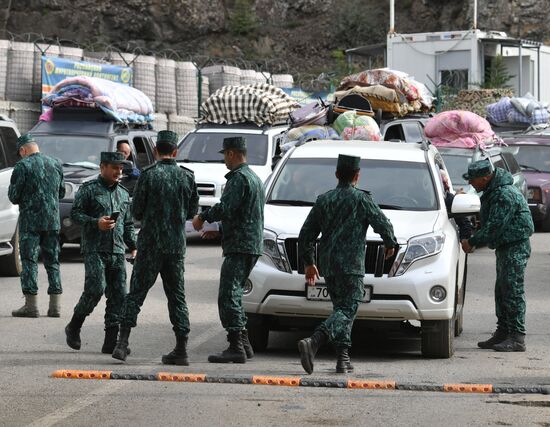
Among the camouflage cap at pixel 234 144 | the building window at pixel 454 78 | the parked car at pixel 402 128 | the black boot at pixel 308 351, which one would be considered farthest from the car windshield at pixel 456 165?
the building window at pixel 454 78

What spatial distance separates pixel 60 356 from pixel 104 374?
3.94ft

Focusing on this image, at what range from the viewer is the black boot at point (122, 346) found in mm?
9992

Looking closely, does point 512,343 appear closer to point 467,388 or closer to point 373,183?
point 373,183

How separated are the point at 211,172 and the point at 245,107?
1.98 m

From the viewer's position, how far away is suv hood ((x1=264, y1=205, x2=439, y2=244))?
10.7 metres

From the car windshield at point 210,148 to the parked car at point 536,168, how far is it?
5270 mm

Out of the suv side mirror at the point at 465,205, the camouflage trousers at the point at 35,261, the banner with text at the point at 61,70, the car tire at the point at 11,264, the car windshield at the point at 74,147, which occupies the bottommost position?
the car tire at the point at 11,264

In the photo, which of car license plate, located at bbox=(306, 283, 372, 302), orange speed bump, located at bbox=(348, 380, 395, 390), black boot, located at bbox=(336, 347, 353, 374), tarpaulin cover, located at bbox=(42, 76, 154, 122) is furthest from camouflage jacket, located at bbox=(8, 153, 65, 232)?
tarpaulin cover, located at bbox=(42, 76, 154, 122)

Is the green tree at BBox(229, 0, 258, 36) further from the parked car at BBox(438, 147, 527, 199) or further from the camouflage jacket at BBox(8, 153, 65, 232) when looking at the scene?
the camouflage jacket at BBox(8, 153, 65, 232)

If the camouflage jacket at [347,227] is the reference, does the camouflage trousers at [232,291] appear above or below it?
below

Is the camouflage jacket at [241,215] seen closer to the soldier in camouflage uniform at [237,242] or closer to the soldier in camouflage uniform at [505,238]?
the soldier in camouflage uniform at [237,242]

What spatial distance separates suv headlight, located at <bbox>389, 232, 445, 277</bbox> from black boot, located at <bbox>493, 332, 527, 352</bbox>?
47.6 inches

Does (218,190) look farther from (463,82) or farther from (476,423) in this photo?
(463,82)

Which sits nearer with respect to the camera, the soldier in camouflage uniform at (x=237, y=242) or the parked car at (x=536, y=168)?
the soldier in camouflage uniform at (x=237, y=242)
